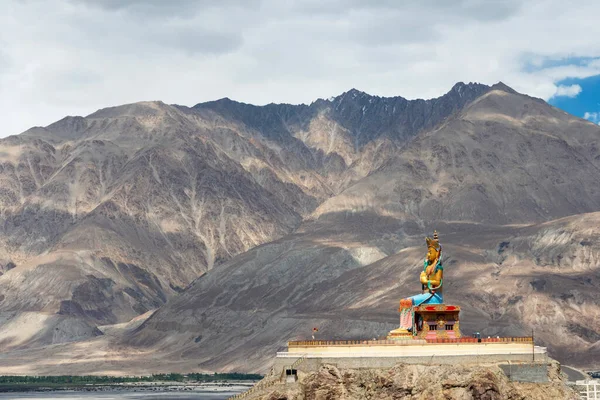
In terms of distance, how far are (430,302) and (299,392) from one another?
13679mm

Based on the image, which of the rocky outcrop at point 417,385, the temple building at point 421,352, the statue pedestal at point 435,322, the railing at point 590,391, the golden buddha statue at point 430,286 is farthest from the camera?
the golden buddha statue at point 430,286

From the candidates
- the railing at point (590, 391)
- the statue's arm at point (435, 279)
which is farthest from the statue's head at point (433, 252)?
the railing at point (590, 391)

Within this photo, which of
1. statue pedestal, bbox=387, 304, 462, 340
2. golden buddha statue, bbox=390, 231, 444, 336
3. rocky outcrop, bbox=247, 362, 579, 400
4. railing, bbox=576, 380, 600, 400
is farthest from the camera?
golden buddha statue, bbox=390, 231, 444, 336

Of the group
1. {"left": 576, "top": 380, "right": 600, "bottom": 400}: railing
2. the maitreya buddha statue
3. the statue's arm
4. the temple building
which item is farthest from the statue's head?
{"left": 576, "top": 380, "right": 600, "bottom": 400}: railing

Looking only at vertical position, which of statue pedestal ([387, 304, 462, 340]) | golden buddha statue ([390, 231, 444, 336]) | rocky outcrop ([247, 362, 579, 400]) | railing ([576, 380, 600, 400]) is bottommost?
rocky outcrop ([247, 362, 579, 400])

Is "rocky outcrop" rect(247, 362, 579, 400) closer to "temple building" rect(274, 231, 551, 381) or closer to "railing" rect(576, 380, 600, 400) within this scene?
"temple building" rect(274, 231, 551, 381)

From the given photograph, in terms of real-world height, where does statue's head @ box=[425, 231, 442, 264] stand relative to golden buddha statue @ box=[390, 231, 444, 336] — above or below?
above

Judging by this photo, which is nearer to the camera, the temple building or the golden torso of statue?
the temple building

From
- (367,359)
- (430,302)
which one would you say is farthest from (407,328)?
(367,359)

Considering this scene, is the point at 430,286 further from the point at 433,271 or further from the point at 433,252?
the point at 433,252

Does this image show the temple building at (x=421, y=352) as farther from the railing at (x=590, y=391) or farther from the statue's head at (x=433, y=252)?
the railing at (x=590, y=391)

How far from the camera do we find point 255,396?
7869cm

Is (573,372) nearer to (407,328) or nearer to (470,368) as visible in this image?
(407,328)

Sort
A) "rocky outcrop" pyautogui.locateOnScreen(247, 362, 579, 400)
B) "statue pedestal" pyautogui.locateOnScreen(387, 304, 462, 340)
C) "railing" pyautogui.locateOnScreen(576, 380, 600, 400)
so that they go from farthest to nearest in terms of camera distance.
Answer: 1. "railing" pyautogui.locateOnScreen(576, 380, 600, 400)
2. "statue pedestal" pyautogui.locateOnScreen(387, 304, 462, 340)
3. "rocky outcrop" pyautogui.locateOnScreen(247, 362, 579, 400)
